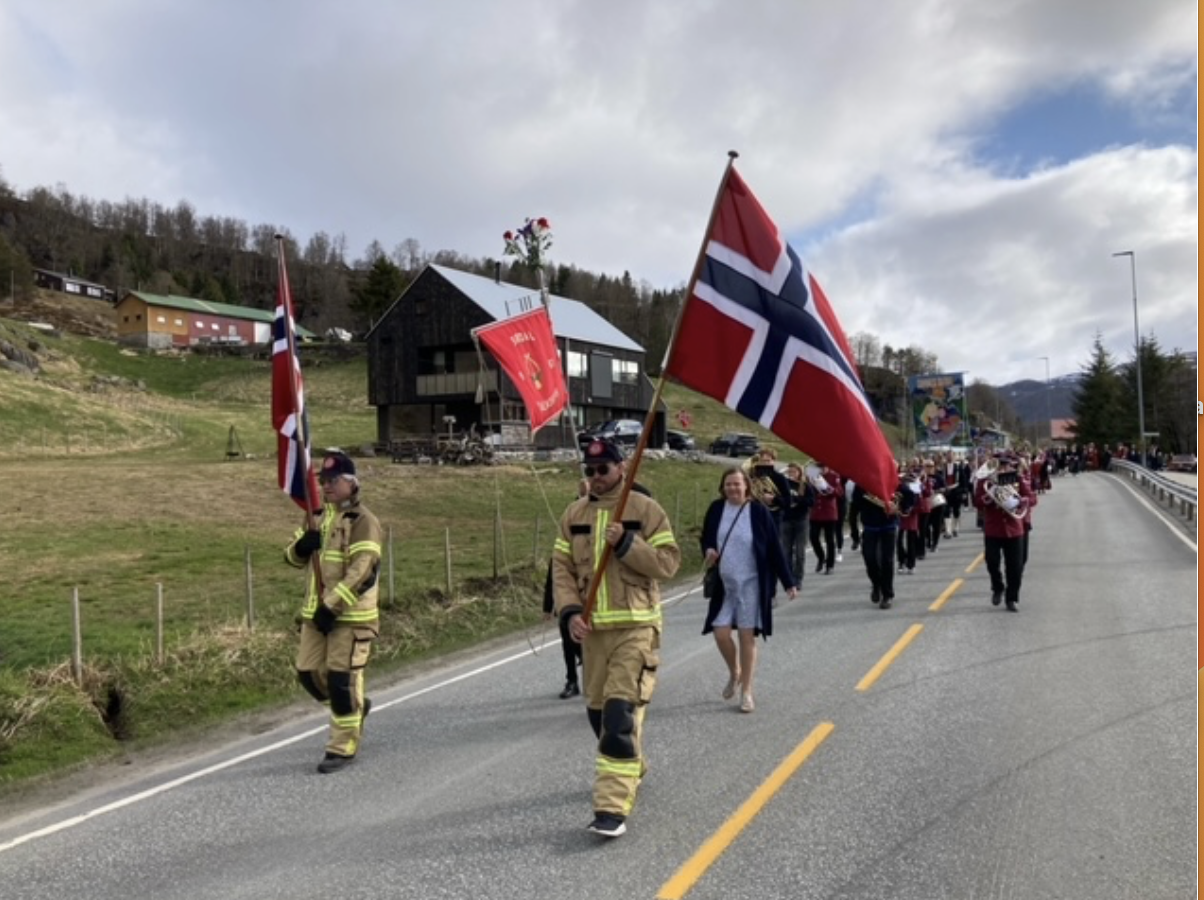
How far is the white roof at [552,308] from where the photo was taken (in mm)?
43938

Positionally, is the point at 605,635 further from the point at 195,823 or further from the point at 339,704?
the point at 195,823

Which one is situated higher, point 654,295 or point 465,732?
point 654,295

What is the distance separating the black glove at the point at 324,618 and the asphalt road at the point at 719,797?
3.16ft

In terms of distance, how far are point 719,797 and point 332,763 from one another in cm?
265

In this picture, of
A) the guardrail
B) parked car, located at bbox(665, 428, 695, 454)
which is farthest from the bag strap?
parked car, located at bbox(665, 428, 695, 454)

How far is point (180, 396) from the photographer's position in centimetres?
7050

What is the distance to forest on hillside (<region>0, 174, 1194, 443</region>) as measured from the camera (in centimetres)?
11838

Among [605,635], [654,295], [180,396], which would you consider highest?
[654,295]

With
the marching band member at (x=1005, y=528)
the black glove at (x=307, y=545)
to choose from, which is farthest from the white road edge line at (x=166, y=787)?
the marching band member at (x=1005, y=528)

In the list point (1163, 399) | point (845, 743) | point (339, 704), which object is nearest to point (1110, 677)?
point (845, 743)

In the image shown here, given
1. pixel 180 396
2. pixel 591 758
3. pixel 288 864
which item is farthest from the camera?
pixel 180 396

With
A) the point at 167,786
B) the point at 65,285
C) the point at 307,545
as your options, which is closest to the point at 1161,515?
the point at 307,545

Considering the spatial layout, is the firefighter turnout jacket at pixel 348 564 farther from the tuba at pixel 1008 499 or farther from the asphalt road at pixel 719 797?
the tuba at pixel 1008 499

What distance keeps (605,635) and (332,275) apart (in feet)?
456
